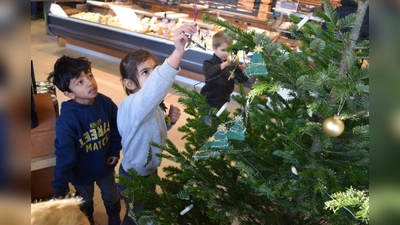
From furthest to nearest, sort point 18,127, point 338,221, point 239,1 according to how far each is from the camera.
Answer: point 239,1, point 338,221, point 18,127

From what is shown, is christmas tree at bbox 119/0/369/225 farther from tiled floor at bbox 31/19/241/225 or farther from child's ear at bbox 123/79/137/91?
tiled floor at bbox 31/19/241/225

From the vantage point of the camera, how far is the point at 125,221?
7.06ft

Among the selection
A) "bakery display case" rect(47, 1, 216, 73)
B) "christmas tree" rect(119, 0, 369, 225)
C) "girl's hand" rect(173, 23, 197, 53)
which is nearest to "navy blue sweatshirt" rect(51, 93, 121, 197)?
"christmas tree" rect(119, 0, 369, 225)

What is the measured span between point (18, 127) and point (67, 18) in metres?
6.27

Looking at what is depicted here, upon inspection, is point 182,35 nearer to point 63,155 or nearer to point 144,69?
point 144,69

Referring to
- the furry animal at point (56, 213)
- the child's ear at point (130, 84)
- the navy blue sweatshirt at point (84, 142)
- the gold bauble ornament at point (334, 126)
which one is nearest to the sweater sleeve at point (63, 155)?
the navy blue sweatshirt at point (84, 142)

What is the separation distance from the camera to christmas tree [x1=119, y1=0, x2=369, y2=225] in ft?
3.18

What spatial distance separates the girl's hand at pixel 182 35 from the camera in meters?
1.46

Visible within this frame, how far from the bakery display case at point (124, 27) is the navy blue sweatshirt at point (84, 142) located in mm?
2752

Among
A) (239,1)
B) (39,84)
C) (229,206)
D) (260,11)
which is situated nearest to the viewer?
(229,206)

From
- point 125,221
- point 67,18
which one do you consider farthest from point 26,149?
point 67,18

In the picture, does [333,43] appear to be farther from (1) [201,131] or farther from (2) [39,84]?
(2) [39,84]

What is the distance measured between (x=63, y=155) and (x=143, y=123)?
45 centimetres

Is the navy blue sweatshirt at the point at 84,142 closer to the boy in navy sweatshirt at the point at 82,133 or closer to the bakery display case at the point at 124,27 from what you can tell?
the boy in navy sweatshirt at the point at 82,133
